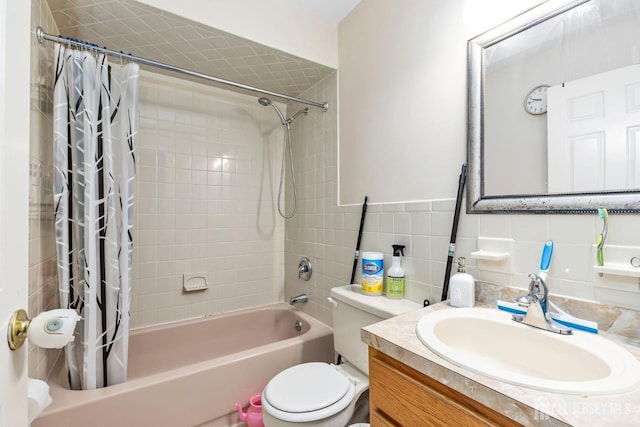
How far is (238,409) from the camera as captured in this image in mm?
1318

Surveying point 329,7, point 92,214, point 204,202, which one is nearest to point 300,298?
point 204,202

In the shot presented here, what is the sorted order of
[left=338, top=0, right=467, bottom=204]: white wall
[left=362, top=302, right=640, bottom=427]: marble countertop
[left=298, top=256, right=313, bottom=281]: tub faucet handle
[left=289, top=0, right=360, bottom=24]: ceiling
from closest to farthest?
[left=362, top=302, right=640, bottom=427]: marble countertop < [left=338, top=0, right=467, bottom=204]: white wall < [left=289, top=0, right=360, bottom=24]: ceiling < [left=298, top=256, right=313, bottom=281]: tub faucet handle

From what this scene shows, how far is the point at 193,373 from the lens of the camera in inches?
48.6

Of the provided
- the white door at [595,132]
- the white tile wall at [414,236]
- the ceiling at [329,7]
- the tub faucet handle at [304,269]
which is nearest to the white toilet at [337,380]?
the white tile wall at [414,236]

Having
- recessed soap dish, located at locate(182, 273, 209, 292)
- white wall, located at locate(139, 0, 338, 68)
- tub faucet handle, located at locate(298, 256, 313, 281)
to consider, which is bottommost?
recessed soap dish, located at locate(182, 273, 209, 292)

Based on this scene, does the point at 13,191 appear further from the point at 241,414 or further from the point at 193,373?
the point at 241,414

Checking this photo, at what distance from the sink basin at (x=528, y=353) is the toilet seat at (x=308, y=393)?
1.69 ft

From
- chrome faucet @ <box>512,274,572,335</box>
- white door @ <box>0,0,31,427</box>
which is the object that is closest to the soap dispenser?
chrome faucet @ <box>512,274,572,335</box>

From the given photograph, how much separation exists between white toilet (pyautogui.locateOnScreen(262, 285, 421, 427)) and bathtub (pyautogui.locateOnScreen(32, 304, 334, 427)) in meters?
0.25

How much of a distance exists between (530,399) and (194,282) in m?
1.90

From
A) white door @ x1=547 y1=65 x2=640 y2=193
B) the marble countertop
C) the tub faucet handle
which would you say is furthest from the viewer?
the tub faucet handle

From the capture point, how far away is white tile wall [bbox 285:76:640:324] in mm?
760

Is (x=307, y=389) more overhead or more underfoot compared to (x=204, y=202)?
more underfoot

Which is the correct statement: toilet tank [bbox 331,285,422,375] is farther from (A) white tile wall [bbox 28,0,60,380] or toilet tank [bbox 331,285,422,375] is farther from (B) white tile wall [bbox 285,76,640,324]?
(A) white tile wall [bbox 28,0,60,380]
